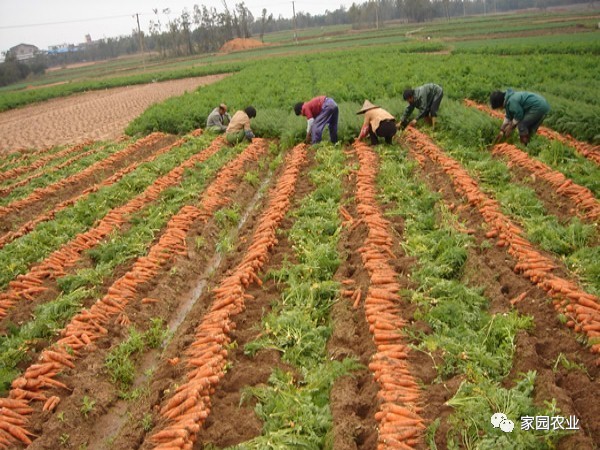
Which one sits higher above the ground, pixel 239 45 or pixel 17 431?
pixel 239 45

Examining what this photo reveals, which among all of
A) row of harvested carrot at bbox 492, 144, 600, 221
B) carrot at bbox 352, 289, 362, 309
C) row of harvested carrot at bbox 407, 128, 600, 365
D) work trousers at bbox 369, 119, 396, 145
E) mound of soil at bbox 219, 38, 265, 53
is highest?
mound of soil at bbox 219, 38, 265, 53

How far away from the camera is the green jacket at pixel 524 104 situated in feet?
29.2

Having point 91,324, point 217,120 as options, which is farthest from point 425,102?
point 91,324

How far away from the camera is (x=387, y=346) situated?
411cm

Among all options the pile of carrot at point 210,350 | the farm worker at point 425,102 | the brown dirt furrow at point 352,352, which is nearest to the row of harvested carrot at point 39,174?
the pile of carrot at point 210,350

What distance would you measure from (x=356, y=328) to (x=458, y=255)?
1.73m

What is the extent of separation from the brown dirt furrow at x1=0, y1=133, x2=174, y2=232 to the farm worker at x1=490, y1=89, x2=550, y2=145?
30.8 ft

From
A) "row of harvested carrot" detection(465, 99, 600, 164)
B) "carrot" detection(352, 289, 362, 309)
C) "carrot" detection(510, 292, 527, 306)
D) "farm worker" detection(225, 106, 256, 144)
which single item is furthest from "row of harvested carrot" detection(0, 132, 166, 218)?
"row of harvested carrot" detection(465, 99, 600, 164)

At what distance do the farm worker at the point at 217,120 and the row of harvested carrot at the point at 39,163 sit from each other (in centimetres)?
454

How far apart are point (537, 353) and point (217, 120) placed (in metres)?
12.0

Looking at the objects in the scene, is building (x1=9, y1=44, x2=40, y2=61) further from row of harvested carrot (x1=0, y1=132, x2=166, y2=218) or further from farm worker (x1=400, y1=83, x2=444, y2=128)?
farm worker (x1=400, y1=83, x2=444, y2=128)

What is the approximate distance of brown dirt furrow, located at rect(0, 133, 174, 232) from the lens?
902cm

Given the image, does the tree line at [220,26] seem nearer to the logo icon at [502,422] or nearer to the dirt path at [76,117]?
the dirt path at [76,117]

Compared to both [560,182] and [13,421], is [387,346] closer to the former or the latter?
[13,421]
